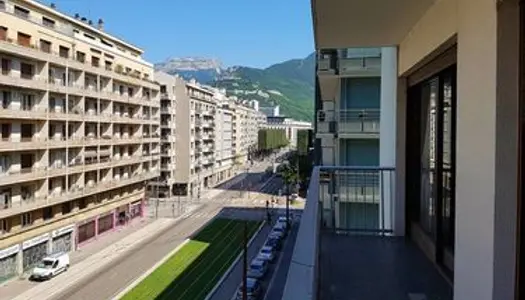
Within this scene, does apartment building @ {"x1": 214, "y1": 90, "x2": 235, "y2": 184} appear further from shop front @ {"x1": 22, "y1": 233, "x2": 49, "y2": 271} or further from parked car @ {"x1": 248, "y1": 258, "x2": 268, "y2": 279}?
parked car @ {"x1": 248, "y1": 258, "x2": 268, "y2": 279}

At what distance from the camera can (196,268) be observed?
73.2ft

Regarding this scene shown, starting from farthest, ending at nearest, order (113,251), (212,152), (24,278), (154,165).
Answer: (212,152)
(154,165)
(113,251)
(24,278)

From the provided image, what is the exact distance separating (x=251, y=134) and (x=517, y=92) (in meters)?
85.7

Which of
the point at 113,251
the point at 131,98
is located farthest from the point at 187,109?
the point at 113,251

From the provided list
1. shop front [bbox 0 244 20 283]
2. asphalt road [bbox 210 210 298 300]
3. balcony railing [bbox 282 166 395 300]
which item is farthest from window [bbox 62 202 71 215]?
balcony railing [bbox 282 166 395 300]

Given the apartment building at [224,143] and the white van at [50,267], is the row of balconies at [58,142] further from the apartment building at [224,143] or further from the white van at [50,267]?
the apartment building at [224,143]

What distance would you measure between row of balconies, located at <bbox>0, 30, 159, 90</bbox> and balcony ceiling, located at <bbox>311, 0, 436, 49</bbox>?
1840 cm

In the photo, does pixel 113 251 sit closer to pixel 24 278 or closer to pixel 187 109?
pixel 24 278

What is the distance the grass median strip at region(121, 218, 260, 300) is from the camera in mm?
18734

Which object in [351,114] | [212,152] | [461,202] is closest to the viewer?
[461,202]

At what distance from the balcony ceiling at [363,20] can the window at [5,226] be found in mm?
19563

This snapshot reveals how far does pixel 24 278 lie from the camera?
20.9 metres

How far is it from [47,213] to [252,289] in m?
11.3

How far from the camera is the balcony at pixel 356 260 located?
1.68 metres
